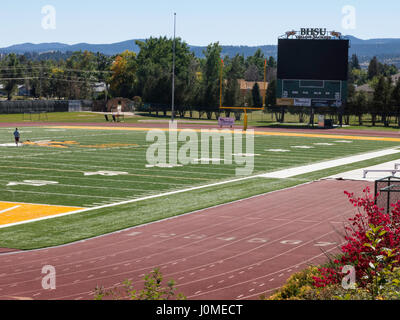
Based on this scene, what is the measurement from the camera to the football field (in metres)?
18.5

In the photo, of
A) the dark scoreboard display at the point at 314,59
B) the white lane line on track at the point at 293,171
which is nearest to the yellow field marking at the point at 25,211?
the white lane line on track at the point at 293,171

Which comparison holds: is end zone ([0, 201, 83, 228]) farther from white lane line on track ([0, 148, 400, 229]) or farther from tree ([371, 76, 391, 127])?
tree ([371, 76, 391, 127])

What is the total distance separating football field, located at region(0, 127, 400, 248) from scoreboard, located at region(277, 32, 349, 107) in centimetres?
2456

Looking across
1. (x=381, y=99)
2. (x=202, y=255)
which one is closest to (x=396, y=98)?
(x=381, y=99)

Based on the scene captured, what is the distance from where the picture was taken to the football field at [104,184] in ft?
60.5

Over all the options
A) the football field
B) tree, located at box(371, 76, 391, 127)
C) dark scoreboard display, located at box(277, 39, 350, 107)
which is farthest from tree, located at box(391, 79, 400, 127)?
the football field

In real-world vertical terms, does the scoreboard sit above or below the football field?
above

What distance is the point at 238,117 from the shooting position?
3748 inches

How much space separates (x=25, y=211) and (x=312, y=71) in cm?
5408

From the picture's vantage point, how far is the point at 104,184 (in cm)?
2619

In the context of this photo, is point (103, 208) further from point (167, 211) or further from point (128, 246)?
point (128, 246)

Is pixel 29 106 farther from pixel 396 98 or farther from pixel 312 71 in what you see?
pixel 396 98
